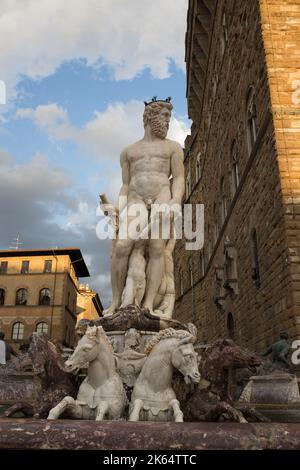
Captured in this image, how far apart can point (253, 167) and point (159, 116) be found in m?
6.39

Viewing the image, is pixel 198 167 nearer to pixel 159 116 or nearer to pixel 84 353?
pixel 159 116

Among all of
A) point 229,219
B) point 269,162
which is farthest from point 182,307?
point 269,162

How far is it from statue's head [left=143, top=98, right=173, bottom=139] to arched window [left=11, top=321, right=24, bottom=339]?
104ft

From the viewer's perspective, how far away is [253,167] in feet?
37.8

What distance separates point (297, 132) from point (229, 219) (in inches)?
252

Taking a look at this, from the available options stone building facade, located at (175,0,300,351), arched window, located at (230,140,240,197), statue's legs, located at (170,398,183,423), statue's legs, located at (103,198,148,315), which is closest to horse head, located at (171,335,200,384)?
statue's legs, located at (170,398,183,423)

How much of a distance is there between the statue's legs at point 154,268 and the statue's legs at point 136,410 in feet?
6.83

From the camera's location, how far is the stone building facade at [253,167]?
8961 mm

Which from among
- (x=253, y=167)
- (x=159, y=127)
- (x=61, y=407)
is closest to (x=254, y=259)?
(x=253, y=167)

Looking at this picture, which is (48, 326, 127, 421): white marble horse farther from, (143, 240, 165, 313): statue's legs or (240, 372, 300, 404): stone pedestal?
(240, 372, 300, 404): stone pedestal

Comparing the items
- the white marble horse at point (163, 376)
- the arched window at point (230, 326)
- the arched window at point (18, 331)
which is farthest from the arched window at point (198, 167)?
the white marble horse at point (163, 376)

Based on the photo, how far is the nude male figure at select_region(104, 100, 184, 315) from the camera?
5.31 m

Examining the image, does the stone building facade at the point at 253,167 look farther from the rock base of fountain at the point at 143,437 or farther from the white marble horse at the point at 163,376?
the rock base of fountain at the point at 143,437
